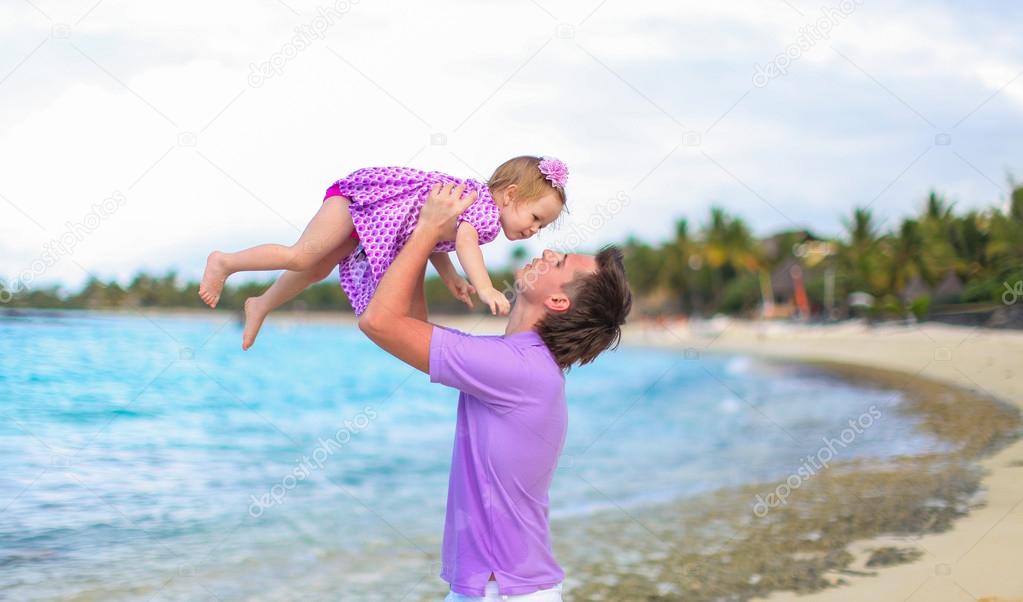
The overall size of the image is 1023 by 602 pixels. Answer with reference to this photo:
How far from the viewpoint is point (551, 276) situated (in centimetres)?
212

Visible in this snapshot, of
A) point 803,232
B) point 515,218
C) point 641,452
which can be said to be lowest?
point 641,452

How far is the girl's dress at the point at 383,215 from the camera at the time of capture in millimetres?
2283

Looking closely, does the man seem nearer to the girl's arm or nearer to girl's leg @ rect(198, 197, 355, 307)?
the girl's arm

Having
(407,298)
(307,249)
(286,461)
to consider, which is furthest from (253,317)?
(286,461)

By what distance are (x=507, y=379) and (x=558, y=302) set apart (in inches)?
8.9

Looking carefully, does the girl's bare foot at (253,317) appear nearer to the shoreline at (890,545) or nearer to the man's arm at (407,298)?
the man's arm at (407,298)

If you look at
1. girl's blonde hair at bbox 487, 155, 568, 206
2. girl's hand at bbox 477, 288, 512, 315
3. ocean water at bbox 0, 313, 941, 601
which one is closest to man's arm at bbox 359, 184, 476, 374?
girl's hand at bbox 477, 288, 512, 315

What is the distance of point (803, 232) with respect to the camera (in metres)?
59.2

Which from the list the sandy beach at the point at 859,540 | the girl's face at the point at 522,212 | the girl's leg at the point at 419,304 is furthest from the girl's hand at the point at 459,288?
the sandy beach at the point at 859,540

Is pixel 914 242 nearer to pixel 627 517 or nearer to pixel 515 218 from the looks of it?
pixel 627 517

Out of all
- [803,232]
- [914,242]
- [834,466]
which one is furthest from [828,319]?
[834,466]

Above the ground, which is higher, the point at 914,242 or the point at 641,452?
the point at 914,242

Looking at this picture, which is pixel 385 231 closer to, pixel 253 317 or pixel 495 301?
pixel 495 301

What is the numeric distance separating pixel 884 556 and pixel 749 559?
33.4 inches
